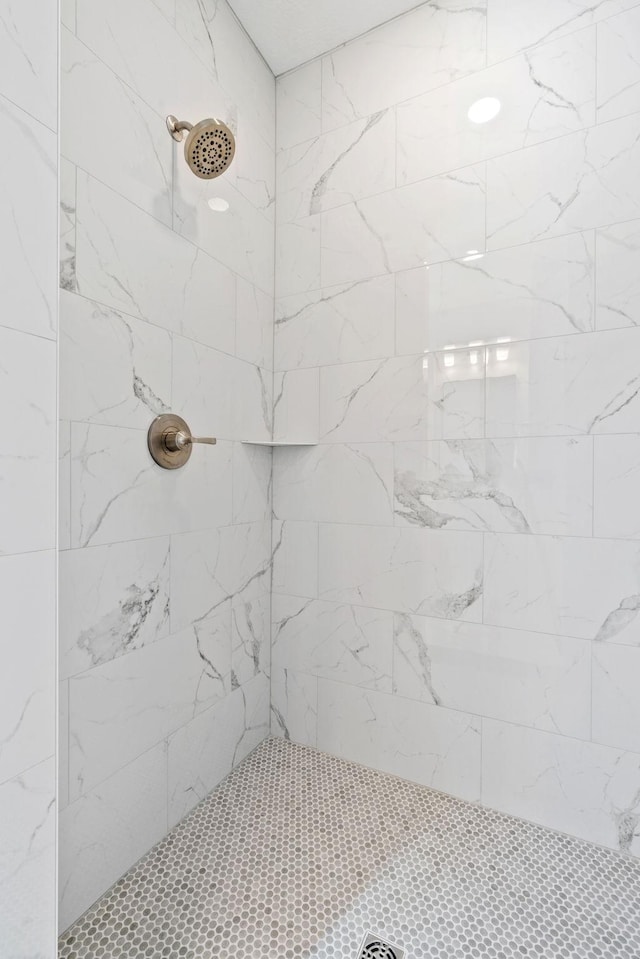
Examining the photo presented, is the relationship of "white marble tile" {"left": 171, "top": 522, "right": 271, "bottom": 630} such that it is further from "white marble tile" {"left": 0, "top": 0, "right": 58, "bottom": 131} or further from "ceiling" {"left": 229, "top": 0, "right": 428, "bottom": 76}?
"ceiling" {"left": 229, "top": 0, "right": 428, "bottom": 76}

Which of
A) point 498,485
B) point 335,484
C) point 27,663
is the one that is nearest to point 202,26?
point 335,484

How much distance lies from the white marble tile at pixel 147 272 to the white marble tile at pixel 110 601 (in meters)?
0.58

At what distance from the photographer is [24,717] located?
0.65 metres

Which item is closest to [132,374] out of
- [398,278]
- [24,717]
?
[24,717]

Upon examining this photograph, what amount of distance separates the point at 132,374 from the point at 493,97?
1.30 metres

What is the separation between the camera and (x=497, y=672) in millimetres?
1346

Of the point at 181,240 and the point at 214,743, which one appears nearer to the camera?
the point at 181,240

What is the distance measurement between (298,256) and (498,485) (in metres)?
1.05

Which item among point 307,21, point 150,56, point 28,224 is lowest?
point 28,224

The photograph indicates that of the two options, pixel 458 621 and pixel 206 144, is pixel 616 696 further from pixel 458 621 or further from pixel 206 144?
pixel 206 144

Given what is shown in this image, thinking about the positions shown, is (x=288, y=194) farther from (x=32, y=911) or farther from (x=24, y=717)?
(x=32, y=911)

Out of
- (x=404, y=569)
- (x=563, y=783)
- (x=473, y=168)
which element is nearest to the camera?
(x=563, y=783)

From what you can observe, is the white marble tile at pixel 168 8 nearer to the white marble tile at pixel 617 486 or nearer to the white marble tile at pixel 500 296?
the white marble tile at pixel 500 296

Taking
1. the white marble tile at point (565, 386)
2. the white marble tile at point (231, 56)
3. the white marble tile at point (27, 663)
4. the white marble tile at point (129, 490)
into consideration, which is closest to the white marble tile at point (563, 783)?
the white marble tile at point (565, 386)
